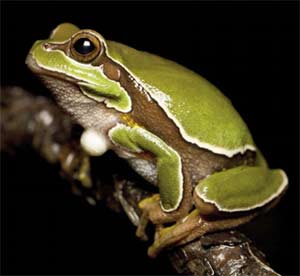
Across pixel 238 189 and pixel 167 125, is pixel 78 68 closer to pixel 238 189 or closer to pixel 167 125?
pixel 167 125

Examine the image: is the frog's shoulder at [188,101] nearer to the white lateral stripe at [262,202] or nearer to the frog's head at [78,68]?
the frog's head at [78,68]

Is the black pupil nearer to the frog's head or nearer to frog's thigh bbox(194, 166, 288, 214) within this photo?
the frog's head

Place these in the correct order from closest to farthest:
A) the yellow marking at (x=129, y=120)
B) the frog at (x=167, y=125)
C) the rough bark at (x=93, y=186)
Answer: the rough bark at (x=93, y=186), the frog at (x=167, y=125), the yellow marking at (x=129, y=120)

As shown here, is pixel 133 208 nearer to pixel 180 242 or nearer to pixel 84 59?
pixel 180 242

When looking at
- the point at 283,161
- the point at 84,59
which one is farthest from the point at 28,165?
the point at 283,161

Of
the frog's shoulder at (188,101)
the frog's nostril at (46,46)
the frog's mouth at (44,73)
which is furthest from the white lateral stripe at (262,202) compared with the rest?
the frog's nostril at (46,46)

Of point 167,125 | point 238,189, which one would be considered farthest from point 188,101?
point 238,189

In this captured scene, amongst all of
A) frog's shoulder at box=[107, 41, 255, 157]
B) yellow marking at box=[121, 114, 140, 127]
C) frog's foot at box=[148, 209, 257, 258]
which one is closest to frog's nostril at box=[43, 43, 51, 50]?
frog's shoulder at box=[107, 41, 255, 157]
